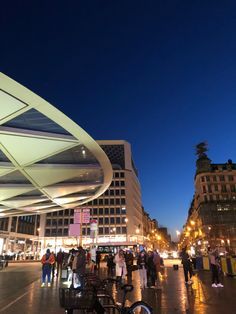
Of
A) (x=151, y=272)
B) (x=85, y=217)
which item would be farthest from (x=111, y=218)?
(x=151, y=272)

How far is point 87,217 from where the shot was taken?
23.7 metres

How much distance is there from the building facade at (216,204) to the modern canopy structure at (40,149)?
6035cm

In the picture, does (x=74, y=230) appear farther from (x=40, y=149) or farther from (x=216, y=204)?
(x=216, y=204)

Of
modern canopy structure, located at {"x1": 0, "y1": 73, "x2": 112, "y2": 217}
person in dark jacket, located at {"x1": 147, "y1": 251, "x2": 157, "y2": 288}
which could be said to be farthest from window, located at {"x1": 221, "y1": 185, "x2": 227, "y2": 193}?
person in dark jacket, located at {"x1": 147, "y1": 251, "x2": 157, "y2": 288}

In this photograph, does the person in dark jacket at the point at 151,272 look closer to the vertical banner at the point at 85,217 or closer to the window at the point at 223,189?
the vertical banner at the point at 85,217

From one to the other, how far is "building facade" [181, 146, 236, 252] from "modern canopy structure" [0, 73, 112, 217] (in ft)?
198

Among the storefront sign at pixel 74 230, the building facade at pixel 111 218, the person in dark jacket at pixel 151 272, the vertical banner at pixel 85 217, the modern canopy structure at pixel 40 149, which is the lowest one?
the person in dark jacket at pixel 151 272

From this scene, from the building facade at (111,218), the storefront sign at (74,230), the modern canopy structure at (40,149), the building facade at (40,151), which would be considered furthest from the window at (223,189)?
the storefront sign at (74,230)

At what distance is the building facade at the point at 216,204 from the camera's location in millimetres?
84300

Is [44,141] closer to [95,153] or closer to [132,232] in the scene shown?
[95,153]

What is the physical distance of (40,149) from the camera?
1905 cm

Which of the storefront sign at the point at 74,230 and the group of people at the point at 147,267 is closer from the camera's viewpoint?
the group of people at the point at 147,267

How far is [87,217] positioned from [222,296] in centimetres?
1389

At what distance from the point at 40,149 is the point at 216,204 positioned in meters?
80.0
